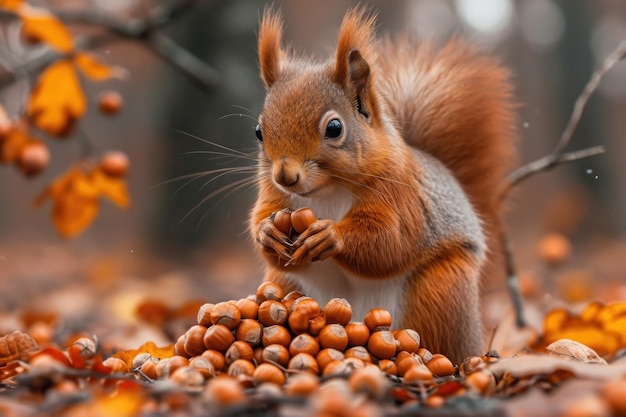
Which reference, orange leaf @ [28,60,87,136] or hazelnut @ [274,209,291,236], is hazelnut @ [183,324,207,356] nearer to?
hazelnut @ [274,209,291,236]

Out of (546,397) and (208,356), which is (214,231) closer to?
(208,356)

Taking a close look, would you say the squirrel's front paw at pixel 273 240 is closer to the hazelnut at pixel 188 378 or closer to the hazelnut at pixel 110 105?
the hazelnut at pixel 188 378

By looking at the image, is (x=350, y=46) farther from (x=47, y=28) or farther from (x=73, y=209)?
(x=73, y=209)

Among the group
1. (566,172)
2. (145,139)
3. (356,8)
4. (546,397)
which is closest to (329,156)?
(356,8)

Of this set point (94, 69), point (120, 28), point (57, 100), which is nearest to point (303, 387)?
point (94, 69)

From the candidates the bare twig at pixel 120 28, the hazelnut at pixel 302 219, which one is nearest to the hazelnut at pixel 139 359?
the hazelnut at pixel 302 219

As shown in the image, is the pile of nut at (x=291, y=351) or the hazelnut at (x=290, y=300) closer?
the pile of nut at (x=291, y=351)

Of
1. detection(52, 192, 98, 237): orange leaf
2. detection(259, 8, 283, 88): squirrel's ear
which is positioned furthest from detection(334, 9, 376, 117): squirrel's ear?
detection(52, 192, 98, 237): orange leaf
